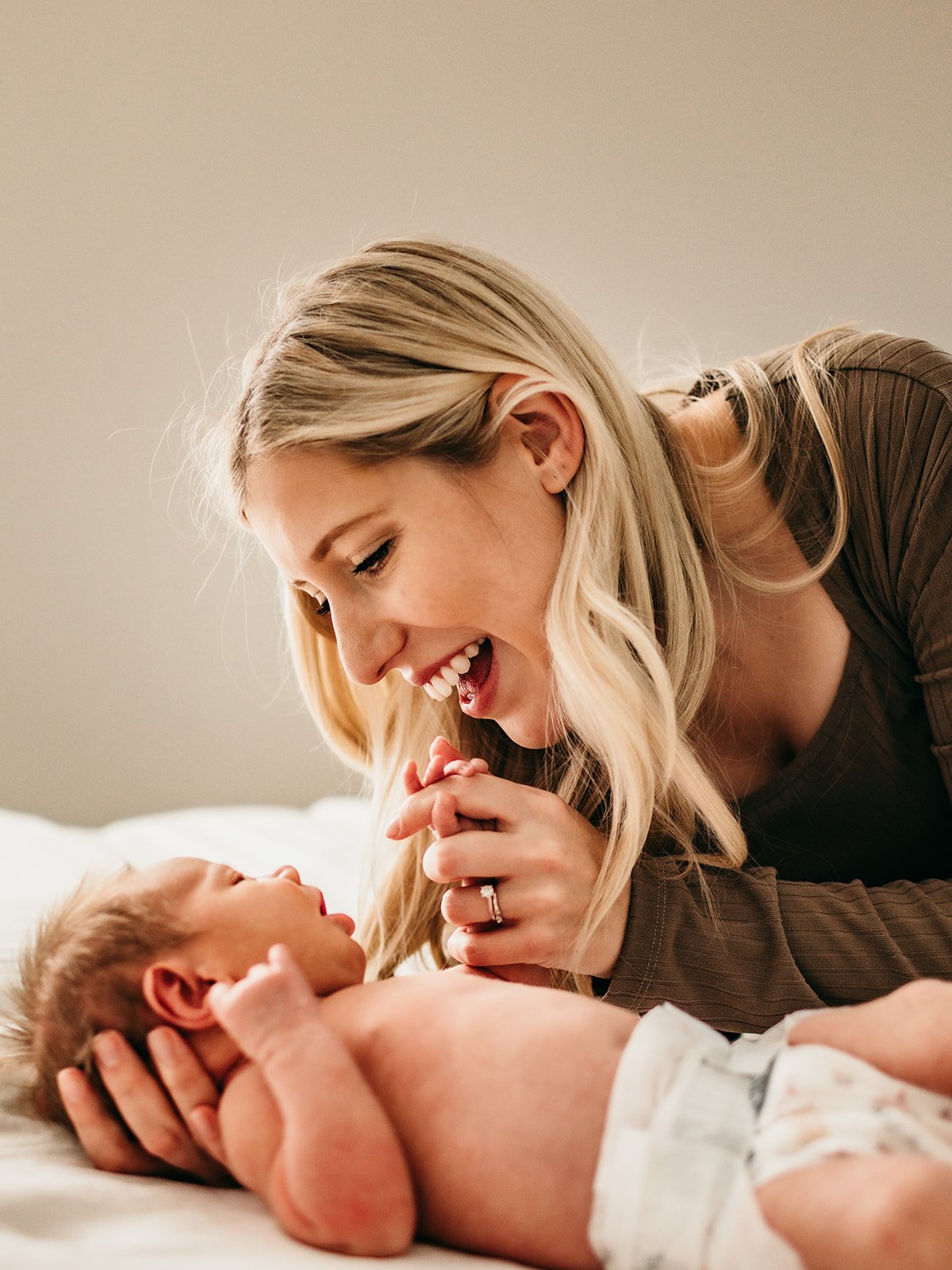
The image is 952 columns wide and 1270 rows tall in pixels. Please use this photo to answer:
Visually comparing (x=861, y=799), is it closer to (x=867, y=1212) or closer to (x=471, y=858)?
(x=471, y=858)

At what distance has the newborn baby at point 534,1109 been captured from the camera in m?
0.57

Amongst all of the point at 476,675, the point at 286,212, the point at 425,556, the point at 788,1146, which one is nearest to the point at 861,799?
the point at 476,675

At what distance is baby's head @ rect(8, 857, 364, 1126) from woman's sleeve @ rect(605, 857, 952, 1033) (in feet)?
0.84

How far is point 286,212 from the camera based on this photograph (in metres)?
2.25

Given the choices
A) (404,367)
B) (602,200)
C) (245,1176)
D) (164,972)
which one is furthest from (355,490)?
(602,200)

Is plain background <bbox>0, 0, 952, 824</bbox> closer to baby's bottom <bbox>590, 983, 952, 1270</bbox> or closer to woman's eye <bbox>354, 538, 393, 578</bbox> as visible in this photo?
woman's eye <bbox>354, 538, 393, 578</bbox>

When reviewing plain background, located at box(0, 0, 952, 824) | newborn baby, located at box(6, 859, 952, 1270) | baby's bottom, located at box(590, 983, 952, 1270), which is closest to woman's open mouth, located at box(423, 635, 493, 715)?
newborn baby, located at box(6, 859, 952, 1270)

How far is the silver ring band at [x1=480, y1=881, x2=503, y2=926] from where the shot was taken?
3.12 feet

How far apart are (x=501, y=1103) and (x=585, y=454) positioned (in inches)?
25.0

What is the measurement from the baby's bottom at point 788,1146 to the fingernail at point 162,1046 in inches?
11.6

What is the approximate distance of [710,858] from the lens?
3.52 feet

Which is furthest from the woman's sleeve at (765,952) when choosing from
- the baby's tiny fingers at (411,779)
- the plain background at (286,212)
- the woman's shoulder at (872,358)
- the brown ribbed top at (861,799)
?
the plain background at (286,212)

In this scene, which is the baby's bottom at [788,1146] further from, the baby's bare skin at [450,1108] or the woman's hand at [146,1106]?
the woman's hand at [146,1106]

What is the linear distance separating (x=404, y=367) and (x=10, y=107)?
1587mm
